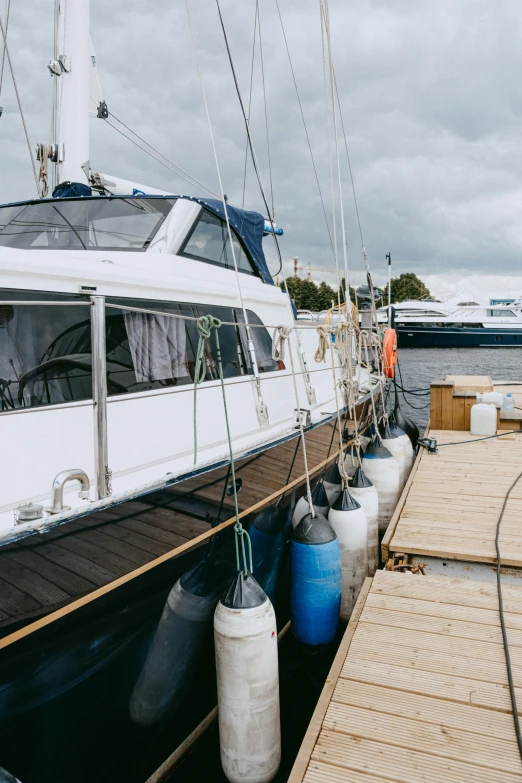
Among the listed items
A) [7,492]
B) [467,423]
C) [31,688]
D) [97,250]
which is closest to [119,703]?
[31,688]

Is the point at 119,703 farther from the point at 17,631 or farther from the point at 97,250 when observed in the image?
the point at 97,250

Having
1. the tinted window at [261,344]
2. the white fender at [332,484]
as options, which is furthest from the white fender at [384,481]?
the tinted window at [261,344]

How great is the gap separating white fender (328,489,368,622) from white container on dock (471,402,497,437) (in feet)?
12.9

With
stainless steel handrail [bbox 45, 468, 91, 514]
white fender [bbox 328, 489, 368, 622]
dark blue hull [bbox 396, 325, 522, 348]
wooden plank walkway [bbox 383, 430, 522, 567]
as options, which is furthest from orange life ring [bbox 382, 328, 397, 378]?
dark blue hull [bbox 396, 325, 522, 348]

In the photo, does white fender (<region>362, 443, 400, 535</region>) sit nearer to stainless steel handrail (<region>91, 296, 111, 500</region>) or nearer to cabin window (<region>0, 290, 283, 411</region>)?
cabin window (<region>0, 290, 283, 411</region>)

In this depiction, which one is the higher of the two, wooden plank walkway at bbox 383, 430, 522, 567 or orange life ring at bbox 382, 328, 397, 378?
orange life ring at bbox 382, 328, 397, 378

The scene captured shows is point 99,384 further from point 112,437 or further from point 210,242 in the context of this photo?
point 210,242

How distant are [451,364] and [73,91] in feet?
95.9

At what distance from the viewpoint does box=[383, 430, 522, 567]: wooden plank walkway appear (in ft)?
13.3

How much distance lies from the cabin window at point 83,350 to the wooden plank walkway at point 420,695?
1.96 metres

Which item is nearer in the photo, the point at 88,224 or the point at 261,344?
the point at 88,224

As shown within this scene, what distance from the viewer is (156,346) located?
3324mm

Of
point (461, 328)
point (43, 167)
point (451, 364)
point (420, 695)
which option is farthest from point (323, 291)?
point (420, 695)

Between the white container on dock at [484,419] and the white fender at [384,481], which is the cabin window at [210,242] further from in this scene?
the white container on dock at [484,419]
